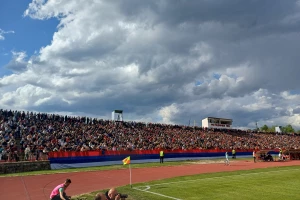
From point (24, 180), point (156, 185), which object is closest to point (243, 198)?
point (156, 185)

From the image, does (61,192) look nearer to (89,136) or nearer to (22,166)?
(22,166)

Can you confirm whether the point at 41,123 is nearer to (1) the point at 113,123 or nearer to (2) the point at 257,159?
(1) the point at 113,123

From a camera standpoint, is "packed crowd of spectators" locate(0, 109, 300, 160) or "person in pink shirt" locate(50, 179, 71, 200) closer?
"person in pink shirt" locate(50, 179, 71, 200)

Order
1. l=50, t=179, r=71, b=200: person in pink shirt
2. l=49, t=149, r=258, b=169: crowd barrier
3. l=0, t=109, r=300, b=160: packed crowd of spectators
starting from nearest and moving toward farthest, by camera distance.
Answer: l=50, t=179, r=71, b=200: person in pink shirt
l=0, t=109, r=300, b=160: packed crowd of spectators
l=49, t=149, r=258, b=169: crowd barrier

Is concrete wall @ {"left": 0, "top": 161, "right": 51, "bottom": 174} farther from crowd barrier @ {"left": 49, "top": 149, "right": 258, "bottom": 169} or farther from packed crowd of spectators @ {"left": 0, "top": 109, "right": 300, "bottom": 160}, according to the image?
crowd barrier @ {"left": 49, "top": 149, "right": 258, "bottom": 169}

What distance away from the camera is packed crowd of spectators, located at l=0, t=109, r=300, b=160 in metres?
32.2

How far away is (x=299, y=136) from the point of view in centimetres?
8525

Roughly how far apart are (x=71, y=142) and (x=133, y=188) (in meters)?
19.1

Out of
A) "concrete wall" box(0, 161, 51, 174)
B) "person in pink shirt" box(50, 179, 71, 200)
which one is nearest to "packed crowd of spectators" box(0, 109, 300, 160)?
"concrete wall" box(0, 161, 51, 174)

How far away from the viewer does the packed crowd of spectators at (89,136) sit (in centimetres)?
3221

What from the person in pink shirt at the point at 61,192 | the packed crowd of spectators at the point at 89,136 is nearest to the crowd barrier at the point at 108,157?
the packed crowd of spectators at the point at 89,136

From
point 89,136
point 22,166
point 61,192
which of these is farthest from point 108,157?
point 61,192

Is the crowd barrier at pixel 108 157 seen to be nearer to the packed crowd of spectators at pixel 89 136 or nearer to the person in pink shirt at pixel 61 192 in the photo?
the packed crowd of spectators at pixel 89 136

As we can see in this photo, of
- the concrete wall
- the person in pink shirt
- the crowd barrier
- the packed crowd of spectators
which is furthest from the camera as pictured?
the crowd barrier
